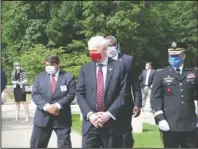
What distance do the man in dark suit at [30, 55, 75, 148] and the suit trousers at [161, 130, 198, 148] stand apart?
1857 millimetres

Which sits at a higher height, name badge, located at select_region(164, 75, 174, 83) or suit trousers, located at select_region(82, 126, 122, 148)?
name badge, located at select_region(164, 75, 174, 83)

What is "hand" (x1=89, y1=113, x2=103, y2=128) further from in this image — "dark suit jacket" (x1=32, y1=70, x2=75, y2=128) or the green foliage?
the green foliage

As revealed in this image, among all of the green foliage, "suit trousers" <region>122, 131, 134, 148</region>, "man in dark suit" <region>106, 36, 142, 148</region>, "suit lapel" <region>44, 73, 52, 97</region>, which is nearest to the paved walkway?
"suit lapel" <region>44, 73, 52, 97</region>

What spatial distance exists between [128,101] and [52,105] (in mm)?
1536

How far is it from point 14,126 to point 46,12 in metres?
30.9

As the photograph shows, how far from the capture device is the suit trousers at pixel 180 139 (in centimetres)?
639

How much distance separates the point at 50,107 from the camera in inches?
299

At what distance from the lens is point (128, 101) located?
6.55m

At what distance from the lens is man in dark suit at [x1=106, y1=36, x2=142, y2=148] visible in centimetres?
644

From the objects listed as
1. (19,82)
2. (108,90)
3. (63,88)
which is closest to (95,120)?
(108,90)

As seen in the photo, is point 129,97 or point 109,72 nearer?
point 109,72

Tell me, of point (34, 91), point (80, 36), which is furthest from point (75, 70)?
point (80, 36)

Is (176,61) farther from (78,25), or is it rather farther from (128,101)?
(78,25)

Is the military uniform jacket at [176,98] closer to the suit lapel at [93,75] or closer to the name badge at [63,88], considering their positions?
the suit lapel at [93,75]
